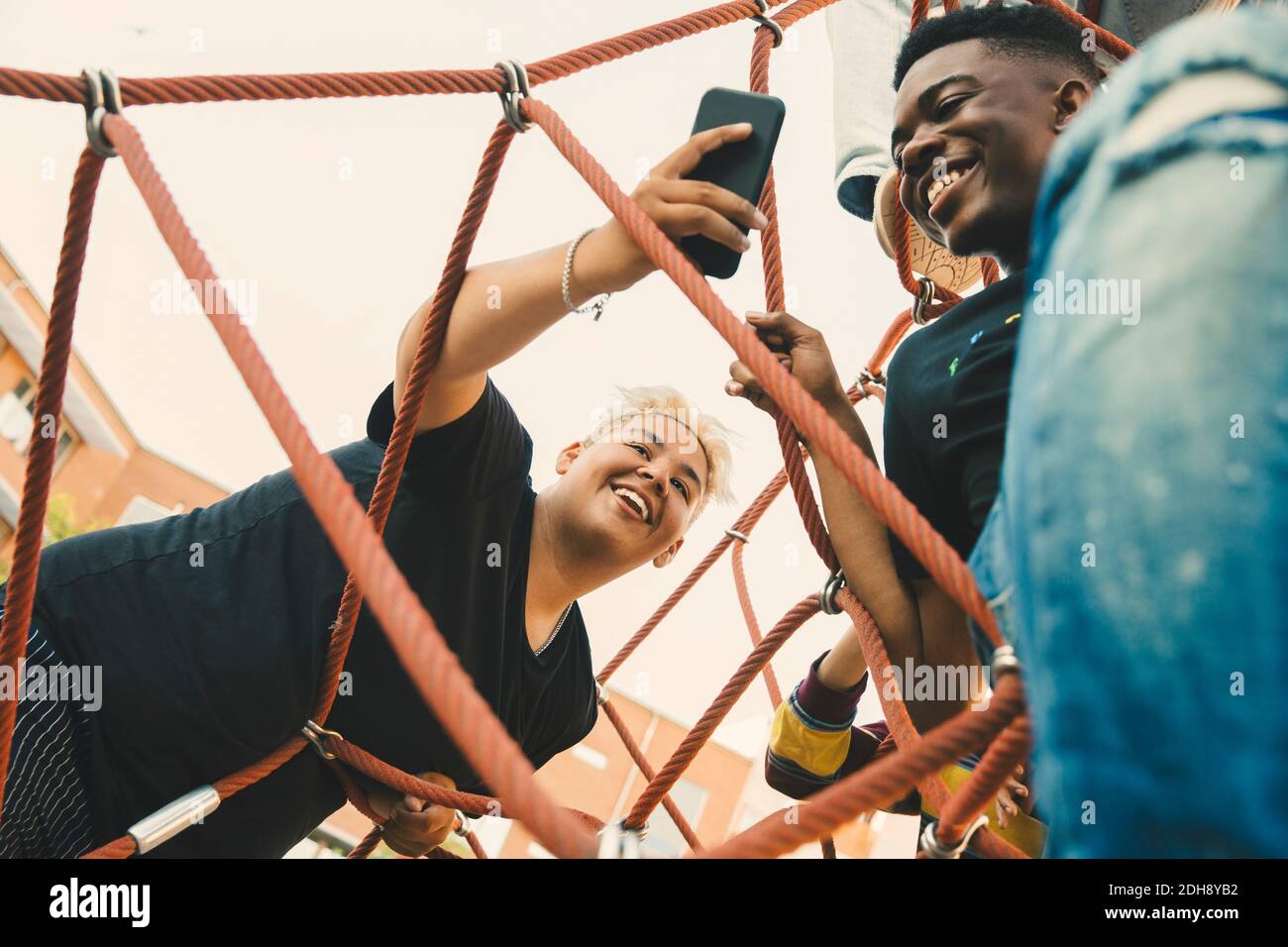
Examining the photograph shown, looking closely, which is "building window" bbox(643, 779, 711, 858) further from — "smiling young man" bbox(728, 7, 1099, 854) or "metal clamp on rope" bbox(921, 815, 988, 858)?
"metal clamp on rope" bbox(921, 815, 988, 858)

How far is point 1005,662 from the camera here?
1.35 feet

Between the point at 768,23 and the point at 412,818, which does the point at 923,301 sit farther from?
the point at 412,818

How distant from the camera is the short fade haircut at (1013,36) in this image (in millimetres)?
936

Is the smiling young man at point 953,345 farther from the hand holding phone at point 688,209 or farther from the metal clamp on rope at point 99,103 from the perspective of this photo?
the metal clamp on rope at point 99,103

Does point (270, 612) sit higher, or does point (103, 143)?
point (103, 143)

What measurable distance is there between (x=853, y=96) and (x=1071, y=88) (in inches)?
37.7

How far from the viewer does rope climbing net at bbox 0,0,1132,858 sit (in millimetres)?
345

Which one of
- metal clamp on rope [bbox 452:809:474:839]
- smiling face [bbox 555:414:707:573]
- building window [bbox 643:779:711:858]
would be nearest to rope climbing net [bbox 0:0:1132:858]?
metal clamp on rope [bbox 452:809:474:839]

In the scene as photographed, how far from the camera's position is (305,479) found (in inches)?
15.6

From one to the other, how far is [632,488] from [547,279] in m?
0.62
